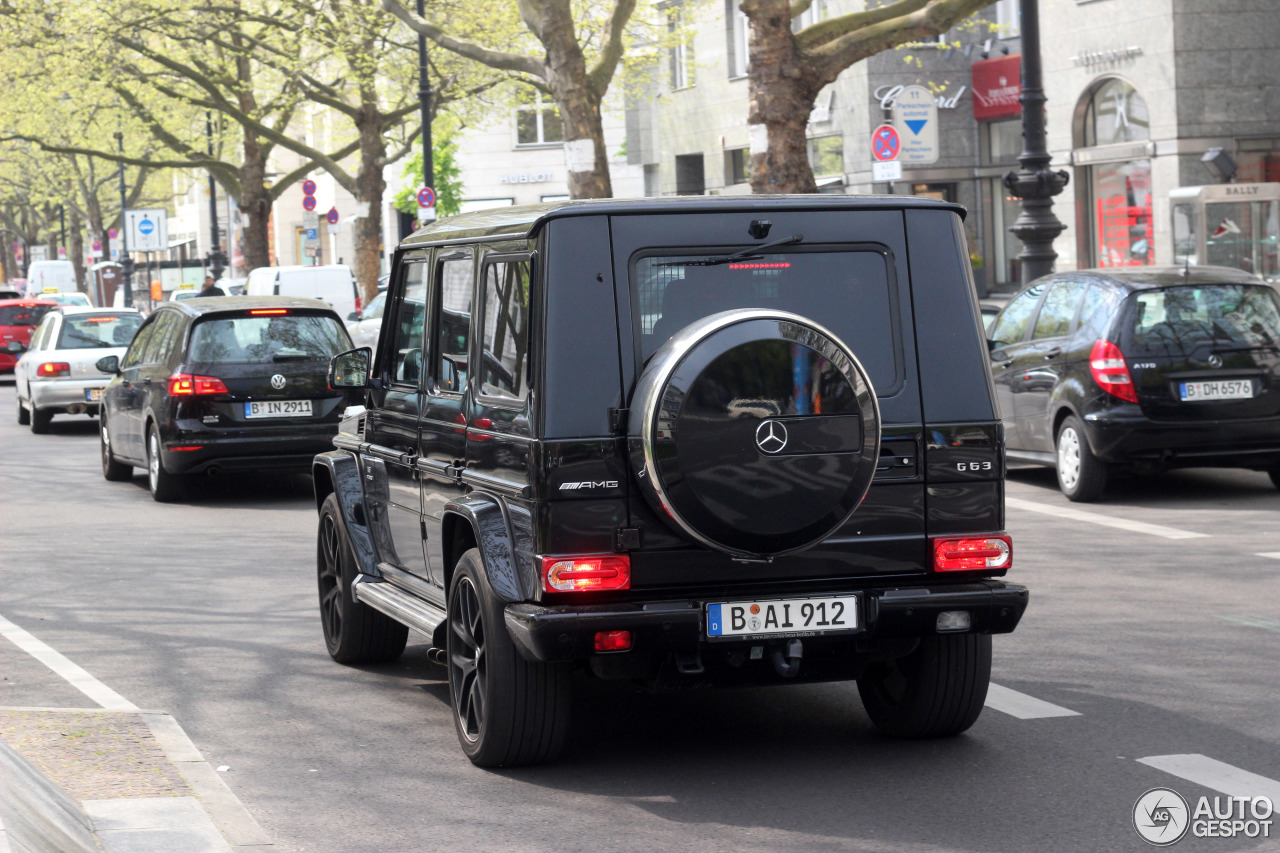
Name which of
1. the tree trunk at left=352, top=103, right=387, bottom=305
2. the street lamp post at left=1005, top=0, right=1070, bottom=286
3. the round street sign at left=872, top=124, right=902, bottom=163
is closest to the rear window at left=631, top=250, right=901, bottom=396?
the street lamp post at left=1005, top=0, right=1070, bottom=286

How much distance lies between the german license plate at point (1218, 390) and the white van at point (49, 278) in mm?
52374

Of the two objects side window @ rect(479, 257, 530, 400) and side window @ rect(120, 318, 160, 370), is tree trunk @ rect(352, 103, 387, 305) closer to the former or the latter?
side window @ rect(120, 318, 160, 370)

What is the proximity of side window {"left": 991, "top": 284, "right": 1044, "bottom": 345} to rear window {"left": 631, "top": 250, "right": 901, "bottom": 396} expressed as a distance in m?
8.43

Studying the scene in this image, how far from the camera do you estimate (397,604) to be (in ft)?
22.4

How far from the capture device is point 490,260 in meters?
6.09

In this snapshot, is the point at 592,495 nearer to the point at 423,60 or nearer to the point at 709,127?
the point at 423,60

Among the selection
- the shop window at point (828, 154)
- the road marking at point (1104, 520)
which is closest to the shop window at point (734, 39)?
the shop window at point (828, 154)

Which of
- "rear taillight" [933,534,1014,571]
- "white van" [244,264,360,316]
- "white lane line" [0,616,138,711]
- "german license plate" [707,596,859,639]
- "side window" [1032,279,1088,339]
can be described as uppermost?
"white van" [244,264,360,316]

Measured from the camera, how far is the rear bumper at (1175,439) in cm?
1238

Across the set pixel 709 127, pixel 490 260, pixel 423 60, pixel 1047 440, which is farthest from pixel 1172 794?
pixel 709 127

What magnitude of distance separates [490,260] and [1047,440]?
8.14 metres

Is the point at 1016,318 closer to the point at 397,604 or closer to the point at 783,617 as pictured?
the point at 397,604

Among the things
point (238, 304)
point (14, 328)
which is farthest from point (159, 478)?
point (14, 328)

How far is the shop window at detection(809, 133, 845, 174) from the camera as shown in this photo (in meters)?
36.5
